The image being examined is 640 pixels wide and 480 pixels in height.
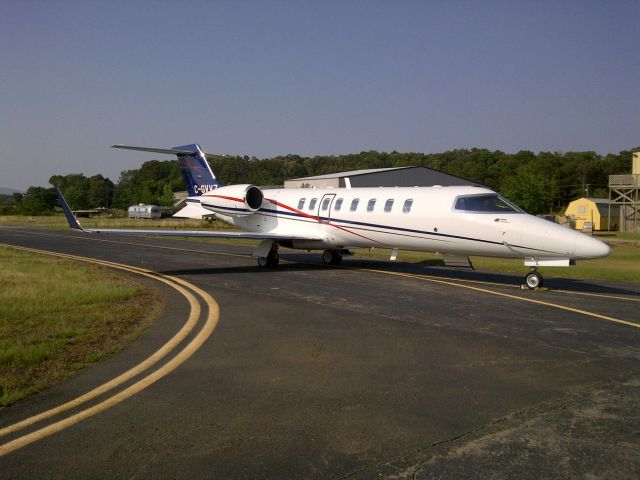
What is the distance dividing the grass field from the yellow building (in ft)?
164

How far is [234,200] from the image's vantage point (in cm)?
1998

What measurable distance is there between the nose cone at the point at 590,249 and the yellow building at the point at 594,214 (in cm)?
4500

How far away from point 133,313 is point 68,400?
14.4 feet

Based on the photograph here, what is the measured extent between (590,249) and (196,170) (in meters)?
15.7

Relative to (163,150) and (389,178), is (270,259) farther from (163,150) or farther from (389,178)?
(389,178)

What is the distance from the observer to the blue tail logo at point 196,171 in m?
22.1

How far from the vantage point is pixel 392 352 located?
6.96 meters

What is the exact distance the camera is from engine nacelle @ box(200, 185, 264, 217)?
19.7 metres

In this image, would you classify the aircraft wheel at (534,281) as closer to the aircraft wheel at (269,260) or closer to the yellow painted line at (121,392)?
Result: the yellow painted line at (121,392)

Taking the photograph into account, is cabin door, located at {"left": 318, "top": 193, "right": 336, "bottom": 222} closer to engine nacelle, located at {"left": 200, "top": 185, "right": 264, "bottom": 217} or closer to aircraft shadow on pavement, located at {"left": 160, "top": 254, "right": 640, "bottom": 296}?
aircraft shadow on pavement, located at {"left": 160, "top": 254, "right": 640, "bottom": 296}

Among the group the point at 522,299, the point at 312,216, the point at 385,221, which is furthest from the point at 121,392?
the point at 312,216

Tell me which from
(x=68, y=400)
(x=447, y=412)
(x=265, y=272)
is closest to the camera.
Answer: (x=447, y=412)

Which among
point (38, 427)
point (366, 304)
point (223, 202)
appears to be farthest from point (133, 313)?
point (223, 202)

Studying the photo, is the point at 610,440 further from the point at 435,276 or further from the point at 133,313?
the point at 435,276
